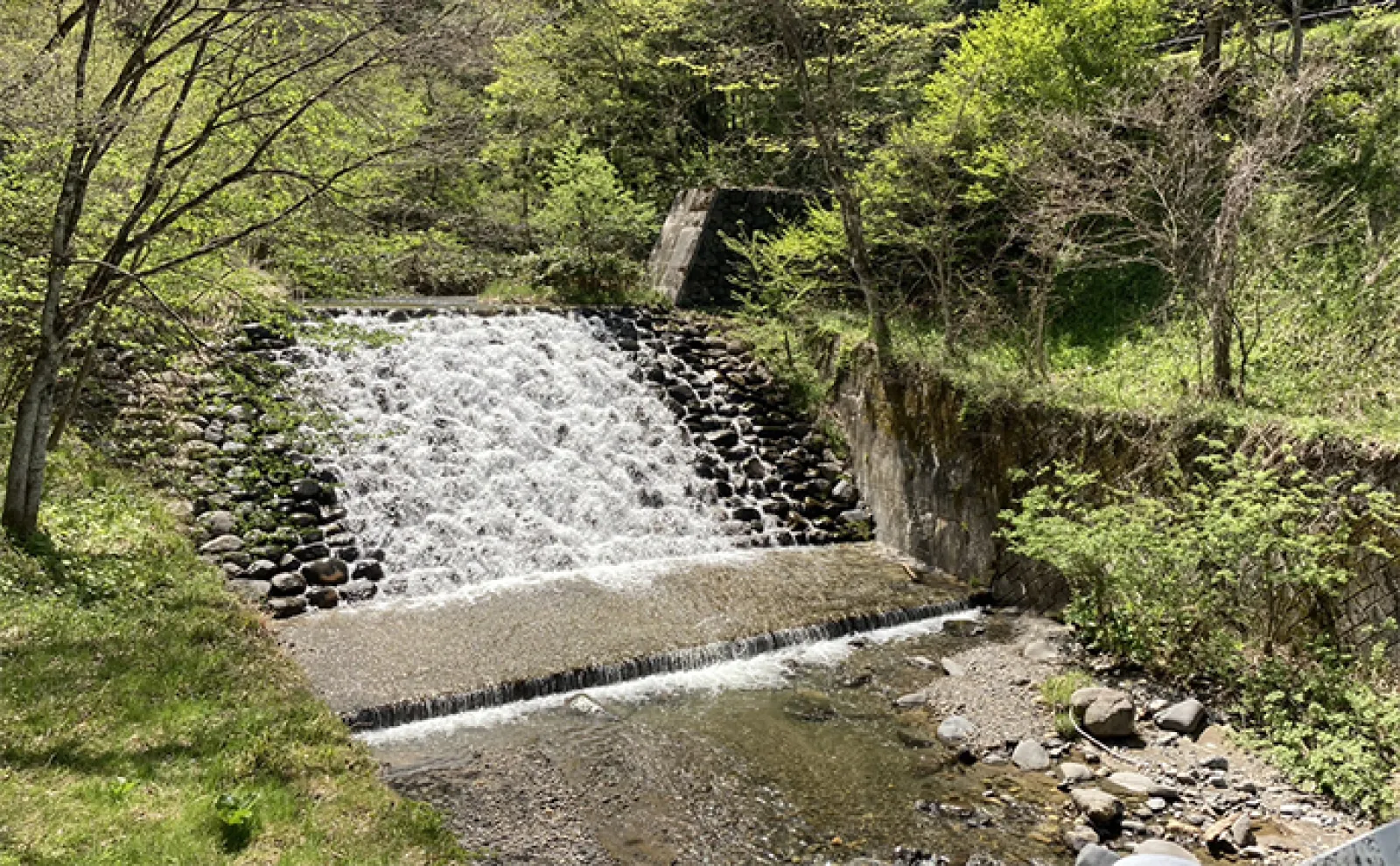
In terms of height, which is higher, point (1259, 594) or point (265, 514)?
point (265, 514)

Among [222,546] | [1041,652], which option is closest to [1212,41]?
[1041,652]

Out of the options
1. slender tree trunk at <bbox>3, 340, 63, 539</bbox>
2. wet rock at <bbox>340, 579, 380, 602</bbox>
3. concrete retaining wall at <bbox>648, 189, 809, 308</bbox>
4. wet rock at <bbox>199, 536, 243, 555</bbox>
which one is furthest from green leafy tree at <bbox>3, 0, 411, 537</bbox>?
concrete retaining wall at <bbox>648, 189, 809, 308</bbox>

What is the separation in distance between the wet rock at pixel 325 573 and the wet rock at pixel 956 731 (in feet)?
18.8

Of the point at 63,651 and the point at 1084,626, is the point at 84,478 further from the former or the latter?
the point at 1084,626

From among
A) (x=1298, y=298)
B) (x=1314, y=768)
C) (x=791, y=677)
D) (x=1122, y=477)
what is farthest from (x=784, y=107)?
(x=1314, y=768)

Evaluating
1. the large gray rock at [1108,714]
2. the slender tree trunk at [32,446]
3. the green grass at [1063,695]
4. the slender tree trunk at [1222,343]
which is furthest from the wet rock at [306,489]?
the slender tree trunk at [1222,343]

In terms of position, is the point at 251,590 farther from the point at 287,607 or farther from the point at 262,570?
the point at 287,607

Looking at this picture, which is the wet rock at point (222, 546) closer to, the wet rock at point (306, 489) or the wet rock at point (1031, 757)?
the wet rock at point (306, 489)

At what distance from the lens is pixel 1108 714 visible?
6.04 m

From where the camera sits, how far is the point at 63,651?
5.33 meters

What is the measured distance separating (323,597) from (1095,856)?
22.0 ft

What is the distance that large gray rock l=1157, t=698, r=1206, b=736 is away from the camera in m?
6.04

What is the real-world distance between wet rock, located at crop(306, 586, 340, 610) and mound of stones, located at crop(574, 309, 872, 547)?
4.43 metres

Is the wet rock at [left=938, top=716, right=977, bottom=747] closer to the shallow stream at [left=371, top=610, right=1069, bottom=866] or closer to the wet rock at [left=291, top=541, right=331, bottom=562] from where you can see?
the shallow stream at [left=371, top=610, right=1069, bottom=866]
